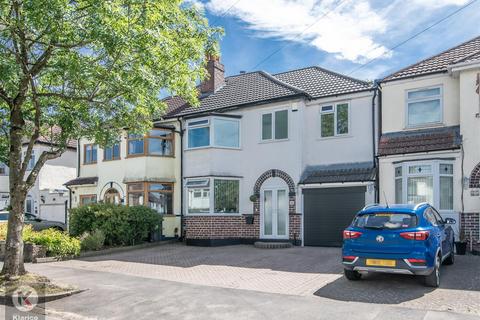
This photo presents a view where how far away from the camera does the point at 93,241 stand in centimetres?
1619

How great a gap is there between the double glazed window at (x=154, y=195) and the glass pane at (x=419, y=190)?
10.4 metres

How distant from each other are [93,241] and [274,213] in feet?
22.7

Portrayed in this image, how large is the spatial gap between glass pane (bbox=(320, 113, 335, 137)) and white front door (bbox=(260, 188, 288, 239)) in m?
2.74

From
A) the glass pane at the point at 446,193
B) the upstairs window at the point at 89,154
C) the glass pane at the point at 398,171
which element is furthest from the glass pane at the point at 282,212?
the upstairs window at the point at 89,154

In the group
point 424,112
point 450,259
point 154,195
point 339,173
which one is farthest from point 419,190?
point 154,195

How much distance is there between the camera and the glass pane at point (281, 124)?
59.6 ft

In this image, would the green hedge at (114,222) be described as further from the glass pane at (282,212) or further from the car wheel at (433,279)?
the car wheel at (433,279)

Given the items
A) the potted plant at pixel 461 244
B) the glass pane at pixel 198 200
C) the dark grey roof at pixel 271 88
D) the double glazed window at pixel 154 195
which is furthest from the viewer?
the double glazed window at pixel 154 195

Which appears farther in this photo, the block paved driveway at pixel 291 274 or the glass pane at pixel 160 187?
the glass pane at pixel 160 187

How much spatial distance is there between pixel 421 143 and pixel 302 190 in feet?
15.4

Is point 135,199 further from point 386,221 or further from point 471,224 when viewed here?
point 386,221

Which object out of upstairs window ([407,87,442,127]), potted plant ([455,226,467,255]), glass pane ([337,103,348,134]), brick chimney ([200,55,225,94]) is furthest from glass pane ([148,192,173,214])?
potted plant ([455,226,467,255])

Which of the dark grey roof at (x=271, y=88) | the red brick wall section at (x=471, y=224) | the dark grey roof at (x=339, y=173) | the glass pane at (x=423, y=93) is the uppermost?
the dark grey roof at (x=271, y=88)

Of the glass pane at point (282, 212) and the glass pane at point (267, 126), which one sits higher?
the glass pane at point (267, 126)
